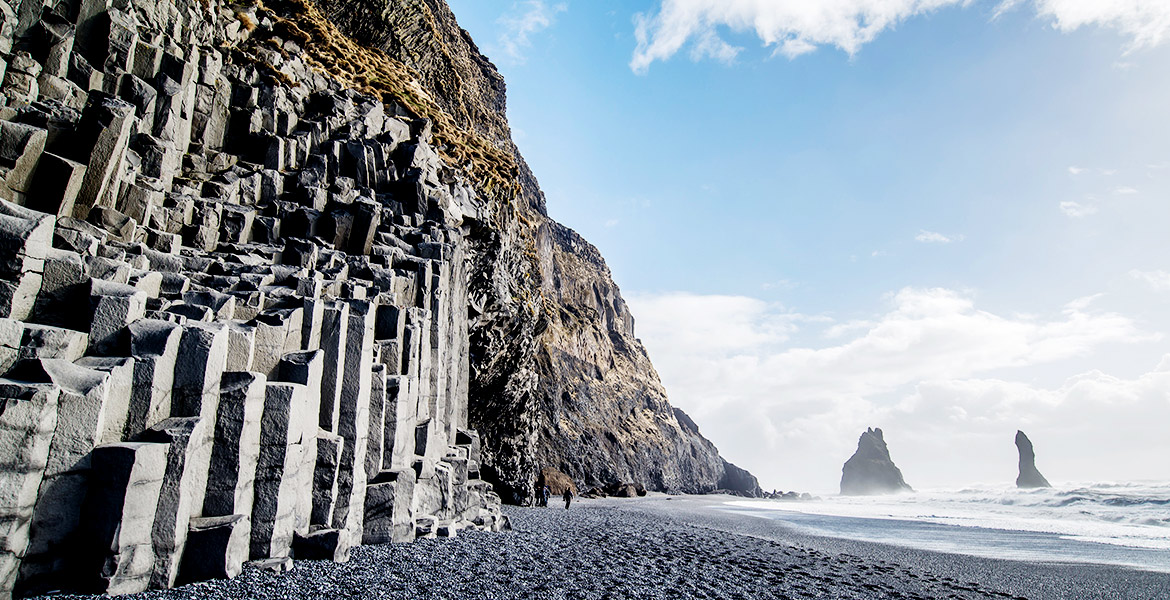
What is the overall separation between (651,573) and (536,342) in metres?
30.2

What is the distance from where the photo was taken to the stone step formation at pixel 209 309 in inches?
378

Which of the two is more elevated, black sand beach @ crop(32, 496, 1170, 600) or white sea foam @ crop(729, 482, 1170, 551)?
black sand beach @ crop(32, 496, 1170, 600)

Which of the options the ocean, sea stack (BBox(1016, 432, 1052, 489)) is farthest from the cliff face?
sea stack (BBox(1016, 432, 1052, 489))

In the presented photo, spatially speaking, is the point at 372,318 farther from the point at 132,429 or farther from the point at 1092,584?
the point at 1092,584

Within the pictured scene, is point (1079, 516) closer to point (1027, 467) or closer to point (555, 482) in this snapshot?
point (555, 482)

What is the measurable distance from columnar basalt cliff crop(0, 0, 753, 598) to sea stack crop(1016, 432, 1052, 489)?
14322 centimetres

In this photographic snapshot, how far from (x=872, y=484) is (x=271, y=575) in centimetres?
22206

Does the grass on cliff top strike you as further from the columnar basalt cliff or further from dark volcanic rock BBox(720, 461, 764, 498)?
dark volcanic rock BBox(720, 461, 764, 498)

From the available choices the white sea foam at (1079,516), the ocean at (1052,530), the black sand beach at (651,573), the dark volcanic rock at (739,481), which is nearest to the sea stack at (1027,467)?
the dark volcanic rock at (739,481)

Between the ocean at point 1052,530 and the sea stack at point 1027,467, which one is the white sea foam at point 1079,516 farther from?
the sea stack at point 1027,467

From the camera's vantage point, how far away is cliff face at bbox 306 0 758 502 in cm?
3922

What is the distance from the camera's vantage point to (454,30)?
6619 cm

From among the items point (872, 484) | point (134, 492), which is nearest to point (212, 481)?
point (134, 492)

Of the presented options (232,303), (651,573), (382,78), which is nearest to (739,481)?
(382,78)
